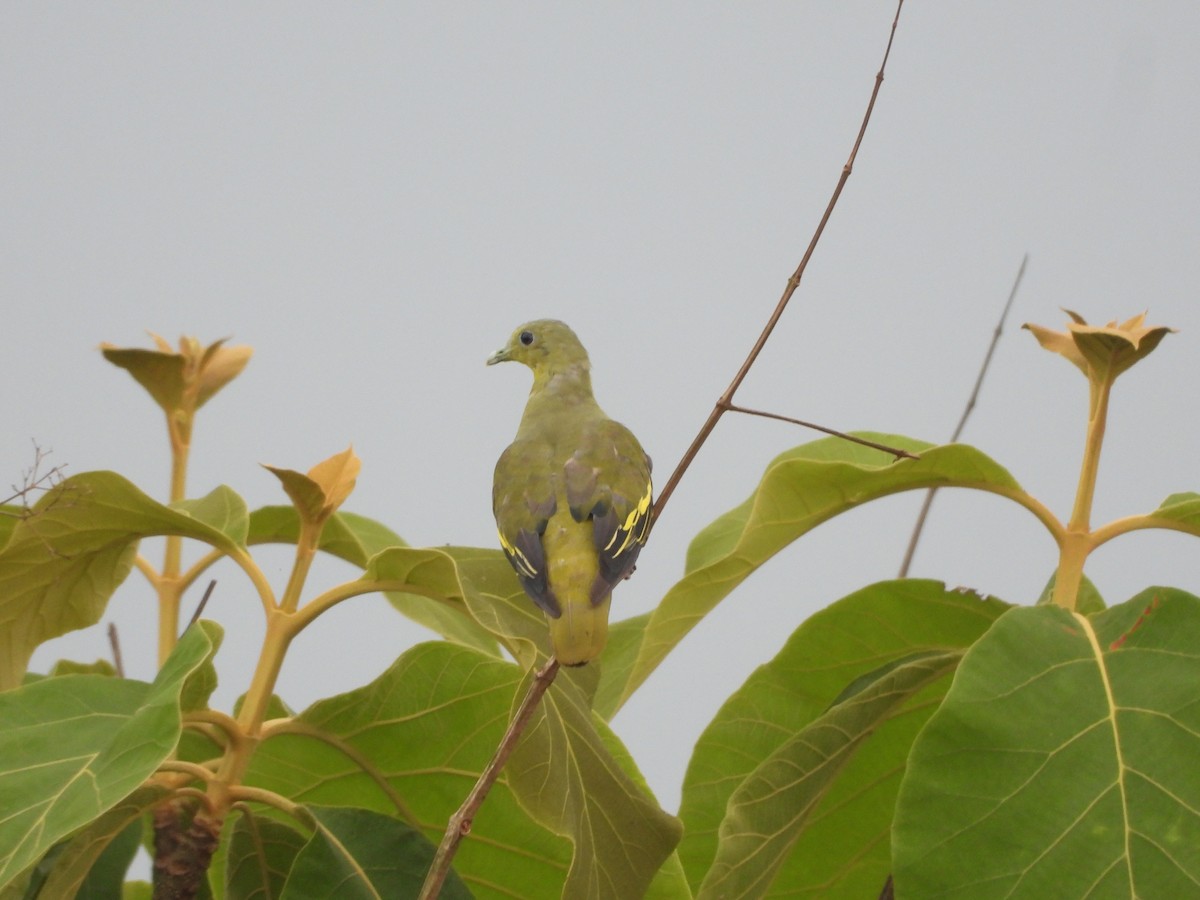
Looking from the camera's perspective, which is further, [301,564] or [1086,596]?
[1086,596]

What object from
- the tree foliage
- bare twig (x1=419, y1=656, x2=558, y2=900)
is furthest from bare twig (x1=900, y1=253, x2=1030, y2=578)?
bare twig (x1=419, y1=656, x2=558, y2=900)

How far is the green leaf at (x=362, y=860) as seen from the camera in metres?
1.30

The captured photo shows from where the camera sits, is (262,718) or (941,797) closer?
(941,797)

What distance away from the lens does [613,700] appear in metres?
1.60

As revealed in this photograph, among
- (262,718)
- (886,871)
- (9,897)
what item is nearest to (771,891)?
(886,871)

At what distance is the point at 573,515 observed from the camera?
132 centimetres

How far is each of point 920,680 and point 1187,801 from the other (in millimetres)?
321

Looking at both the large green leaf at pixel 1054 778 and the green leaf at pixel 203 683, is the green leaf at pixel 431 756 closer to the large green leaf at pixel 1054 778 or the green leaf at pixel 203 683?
the green leaf at pixel 203 683

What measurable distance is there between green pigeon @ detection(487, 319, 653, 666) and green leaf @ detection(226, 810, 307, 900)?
39cm

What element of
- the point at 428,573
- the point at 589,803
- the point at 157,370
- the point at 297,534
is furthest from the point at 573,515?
the point at 157,370

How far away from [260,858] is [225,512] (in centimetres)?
45

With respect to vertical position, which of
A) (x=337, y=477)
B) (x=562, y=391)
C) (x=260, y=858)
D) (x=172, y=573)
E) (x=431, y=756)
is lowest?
(x=260, y=858)

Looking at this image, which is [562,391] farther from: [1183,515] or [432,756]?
[1183,515]

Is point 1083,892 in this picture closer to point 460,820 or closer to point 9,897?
point 460,820
